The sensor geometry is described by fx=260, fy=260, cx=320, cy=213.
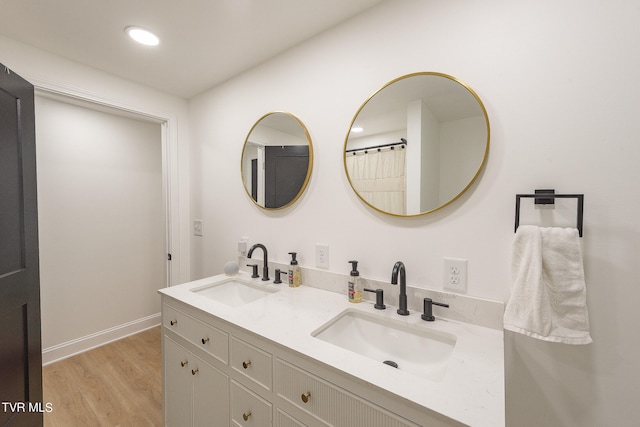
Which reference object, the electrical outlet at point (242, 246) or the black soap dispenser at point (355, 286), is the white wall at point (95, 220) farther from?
the black soap dispenser at point (355, 286)

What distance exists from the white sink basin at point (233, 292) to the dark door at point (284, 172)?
559 mm

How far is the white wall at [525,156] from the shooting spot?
859mm

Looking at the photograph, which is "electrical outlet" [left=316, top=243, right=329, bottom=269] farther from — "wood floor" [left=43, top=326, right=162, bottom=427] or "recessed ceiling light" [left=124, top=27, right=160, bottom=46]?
"recessed ceiling light" [left=124, top=27, right=160, bottom=46]

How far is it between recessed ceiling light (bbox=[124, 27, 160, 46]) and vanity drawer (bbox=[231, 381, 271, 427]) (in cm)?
199

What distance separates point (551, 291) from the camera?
2.85 ft

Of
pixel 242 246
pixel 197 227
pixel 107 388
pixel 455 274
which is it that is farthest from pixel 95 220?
pixel 455 274

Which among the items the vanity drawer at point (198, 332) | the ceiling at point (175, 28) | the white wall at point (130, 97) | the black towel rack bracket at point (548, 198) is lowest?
the vanity drawer at point (198, 332)

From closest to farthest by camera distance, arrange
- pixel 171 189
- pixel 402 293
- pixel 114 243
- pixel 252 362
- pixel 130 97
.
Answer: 1. pixel 252 362
2. pixel 402 293
3. pixel 130 97
4. pixel 171 189
5. pixel 114 243

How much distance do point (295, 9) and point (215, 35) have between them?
55 centimetres

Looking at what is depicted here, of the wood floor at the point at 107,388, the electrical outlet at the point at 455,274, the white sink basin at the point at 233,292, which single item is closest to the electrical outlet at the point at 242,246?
the white sink basin at the point at 233,292

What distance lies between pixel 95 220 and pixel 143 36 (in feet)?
6.21

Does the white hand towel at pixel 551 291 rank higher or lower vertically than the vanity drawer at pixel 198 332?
higher

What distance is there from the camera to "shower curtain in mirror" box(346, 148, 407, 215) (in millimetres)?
1265

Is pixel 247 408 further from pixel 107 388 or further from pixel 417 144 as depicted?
pixel 107 388
